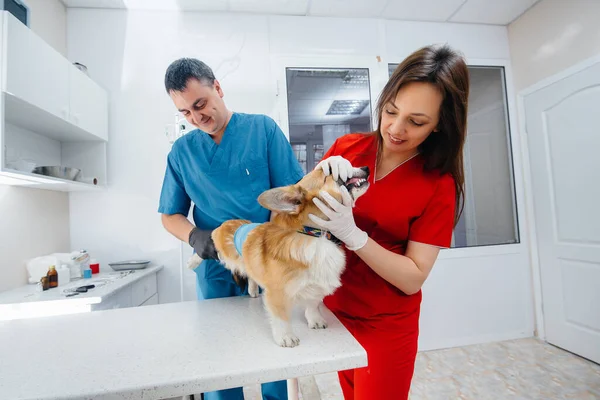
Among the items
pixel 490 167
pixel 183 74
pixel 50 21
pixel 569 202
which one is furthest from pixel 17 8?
pixel 569 202

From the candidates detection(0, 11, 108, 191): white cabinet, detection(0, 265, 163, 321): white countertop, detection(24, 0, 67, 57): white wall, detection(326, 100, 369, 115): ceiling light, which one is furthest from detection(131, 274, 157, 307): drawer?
detection(326, 100, 369, 115): ceiling light

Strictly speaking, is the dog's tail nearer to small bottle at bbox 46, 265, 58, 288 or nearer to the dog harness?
the dog harness

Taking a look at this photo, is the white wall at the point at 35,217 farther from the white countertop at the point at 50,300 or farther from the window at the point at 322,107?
the window at the point at 322,107

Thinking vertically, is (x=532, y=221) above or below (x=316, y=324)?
above

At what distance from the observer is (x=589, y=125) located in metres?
2.75

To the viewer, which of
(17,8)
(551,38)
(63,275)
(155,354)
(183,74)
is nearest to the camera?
(155,354)

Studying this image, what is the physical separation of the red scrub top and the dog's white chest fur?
23 centimetres

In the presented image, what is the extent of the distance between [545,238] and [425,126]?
3121 mm

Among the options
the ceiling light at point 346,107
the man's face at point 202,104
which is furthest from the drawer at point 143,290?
the ceiling light at point 346,107

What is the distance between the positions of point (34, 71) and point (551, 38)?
15.0ft

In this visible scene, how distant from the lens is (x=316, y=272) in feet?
3.24

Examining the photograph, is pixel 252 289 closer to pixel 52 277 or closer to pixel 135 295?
pixel 135 295

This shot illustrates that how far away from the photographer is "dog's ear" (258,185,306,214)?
3.27 ft

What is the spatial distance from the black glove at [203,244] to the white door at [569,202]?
3.34 m
